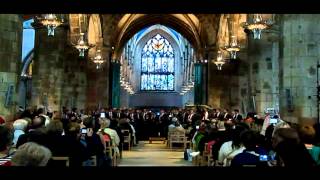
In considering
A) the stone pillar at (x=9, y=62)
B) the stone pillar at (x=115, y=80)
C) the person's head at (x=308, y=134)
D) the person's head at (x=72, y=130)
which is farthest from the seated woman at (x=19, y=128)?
the stone pillar at (x=115, y=80)

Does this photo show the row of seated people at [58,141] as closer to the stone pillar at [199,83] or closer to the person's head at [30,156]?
the person's head at [30,156]

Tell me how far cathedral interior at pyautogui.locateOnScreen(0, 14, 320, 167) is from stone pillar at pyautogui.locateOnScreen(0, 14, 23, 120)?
0.02 metres

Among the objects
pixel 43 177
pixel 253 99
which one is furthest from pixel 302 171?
pixel 253 99

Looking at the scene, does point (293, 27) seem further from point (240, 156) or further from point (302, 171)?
point (302, 171)

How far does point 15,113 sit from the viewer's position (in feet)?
41.6

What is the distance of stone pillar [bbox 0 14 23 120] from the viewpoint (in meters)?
11.9

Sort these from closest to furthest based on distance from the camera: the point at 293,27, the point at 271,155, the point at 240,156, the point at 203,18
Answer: the point at 240,156 → the point at 271,155 → the point at 293,27 → the point at 203,18

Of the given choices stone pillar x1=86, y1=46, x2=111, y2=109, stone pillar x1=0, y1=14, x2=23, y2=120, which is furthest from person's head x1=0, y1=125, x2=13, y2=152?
stone pillar x1=86, y1=46, x2=111, y2=109

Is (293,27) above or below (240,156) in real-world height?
above

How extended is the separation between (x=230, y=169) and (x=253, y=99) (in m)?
16.3

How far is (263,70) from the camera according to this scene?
18734 millimetres

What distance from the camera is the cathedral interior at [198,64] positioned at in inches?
482
